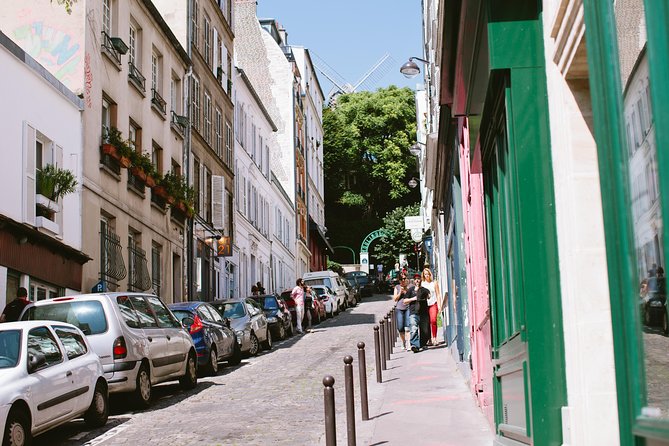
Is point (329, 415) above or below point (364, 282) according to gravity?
below

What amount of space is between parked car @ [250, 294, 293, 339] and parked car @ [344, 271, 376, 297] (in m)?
29.9

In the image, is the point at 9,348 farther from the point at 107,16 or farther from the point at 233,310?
the point at 107,16

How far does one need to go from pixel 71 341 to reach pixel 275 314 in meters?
15.7

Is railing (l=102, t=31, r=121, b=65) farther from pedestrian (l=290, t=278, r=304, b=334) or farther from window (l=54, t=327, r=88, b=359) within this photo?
window (l=54, t=327, r=88, b=359)

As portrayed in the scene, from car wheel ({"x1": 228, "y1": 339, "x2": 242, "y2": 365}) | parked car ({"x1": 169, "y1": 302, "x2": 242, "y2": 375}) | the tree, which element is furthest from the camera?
the tree

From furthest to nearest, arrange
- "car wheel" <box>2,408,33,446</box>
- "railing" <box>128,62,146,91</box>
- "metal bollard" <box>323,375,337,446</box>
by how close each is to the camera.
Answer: "railing" <box>128,62,146,91</box> < "car wheel" <box>2,408,33,446</box> < "metal bollard" <box>323,375,337,446</box>

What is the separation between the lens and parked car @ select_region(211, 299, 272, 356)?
2222cm

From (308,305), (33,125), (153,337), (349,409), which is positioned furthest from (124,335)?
(308,305)

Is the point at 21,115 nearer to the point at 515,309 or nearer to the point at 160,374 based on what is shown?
the point at 160,374

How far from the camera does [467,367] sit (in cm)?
1505

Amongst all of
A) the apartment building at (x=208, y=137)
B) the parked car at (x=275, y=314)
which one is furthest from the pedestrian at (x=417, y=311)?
the apartment building at (x=208, y=137)

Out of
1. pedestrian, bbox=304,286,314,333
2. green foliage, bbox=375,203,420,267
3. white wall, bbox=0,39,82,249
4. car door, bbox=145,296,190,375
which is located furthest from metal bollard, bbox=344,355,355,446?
green foliage, bbox=375,203,420,267

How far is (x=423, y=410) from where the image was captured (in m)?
12.3

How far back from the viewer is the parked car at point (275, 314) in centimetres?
2748
